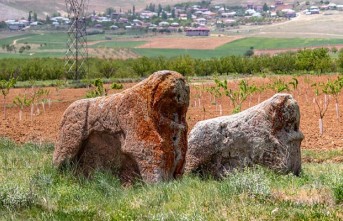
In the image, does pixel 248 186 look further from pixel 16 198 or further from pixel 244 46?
pixel 244 46

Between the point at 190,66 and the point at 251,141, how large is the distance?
66.1 m

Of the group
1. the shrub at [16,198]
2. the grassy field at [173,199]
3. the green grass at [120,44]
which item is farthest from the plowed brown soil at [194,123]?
the green grass at [120,44]

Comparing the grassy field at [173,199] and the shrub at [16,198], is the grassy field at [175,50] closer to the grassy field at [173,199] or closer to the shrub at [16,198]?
the grassy field at [173,199]

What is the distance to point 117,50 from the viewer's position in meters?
130

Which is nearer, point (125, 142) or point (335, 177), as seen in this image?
point (335, 177)

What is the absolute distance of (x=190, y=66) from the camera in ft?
259

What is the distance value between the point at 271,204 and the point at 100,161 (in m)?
4.93

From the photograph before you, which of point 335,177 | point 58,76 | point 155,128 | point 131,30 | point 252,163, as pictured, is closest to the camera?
point 335,177

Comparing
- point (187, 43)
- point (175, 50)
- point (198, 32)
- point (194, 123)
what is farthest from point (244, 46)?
point (194, 123)

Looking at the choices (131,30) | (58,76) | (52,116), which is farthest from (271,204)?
(131,30)

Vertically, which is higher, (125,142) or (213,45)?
(125,142)

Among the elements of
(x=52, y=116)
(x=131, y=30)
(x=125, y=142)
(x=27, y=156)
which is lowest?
(x=131, y=30)

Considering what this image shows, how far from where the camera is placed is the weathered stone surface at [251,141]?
43.1 feet

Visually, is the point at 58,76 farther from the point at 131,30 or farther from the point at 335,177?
the point at 131,30
